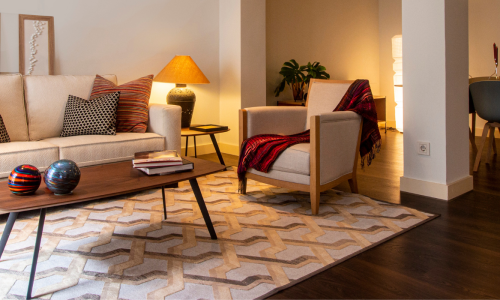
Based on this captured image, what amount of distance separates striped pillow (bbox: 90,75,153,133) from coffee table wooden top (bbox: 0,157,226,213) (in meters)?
1.07

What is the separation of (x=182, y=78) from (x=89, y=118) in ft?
3.44

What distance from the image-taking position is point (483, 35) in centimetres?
579

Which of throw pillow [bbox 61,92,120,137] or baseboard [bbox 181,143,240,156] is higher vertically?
throw pillow [bbox 61,92,120,137]

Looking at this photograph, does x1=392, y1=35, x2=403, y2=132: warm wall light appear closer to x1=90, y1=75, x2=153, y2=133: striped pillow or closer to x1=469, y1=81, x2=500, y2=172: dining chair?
x1=469, y1=81, x2=500, y2=172: dining chair

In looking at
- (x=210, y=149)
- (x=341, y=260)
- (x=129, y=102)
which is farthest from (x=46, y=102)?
(x=341, y=260)

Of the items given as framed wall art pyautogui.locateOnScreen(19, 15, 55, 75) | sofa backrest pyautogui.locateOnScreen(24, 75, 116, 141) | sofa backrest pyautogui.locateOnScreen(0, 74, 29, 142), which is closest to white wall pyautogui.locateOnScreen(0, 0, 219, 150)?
framed wall art pyautogui.locateOnScreen(19, 15, 55, 75)

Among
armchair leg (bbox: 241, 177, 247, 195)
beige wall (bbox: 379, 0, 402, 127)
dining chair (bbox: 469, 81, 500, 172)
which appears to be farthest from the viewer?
beige wall (bbox: 379, 0, 402, 127)

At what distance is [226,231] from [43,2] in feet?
8.56

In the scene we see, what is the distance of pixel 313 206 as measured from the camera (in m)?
2.58

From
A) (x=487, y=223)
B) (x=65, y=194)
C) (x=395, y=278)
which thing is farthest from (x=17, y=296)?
(x=487, y=223)

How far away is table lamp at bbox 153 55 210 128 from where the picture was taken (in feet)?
12.9

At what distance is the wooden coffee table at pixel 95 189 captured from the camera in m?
1.61

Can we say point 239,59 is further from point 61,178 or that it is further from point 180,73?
point 61,178

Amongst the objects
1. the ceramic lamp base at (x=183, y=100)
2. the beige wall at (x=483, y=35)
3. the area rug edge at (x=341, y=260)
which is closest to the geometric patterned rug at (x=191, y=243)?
the area rug edge at (x=341, y=260)
